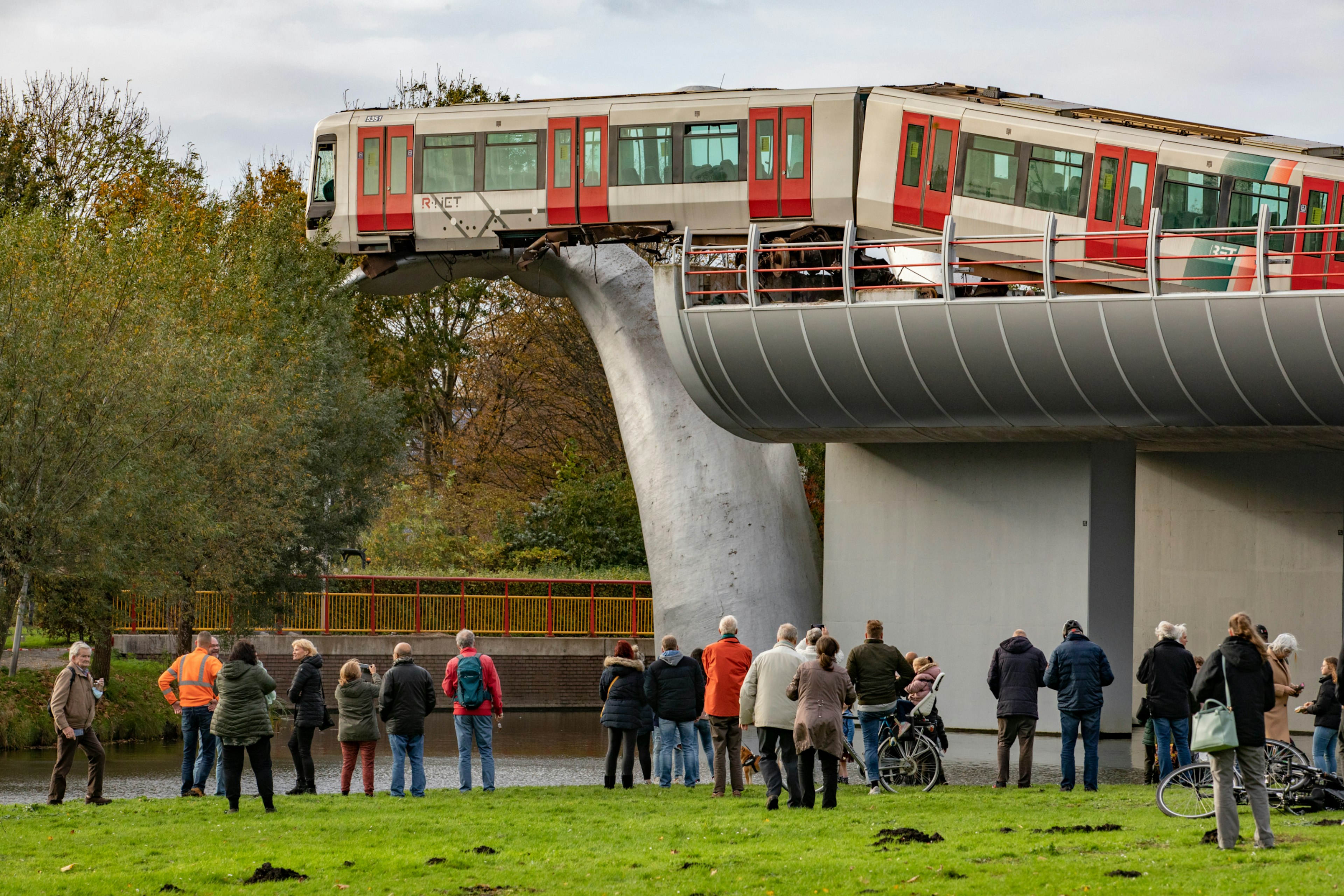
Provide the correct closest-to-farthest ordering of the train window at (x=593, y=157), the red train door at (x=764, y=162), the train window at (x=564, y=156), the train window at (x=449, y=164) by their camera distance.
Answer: the red train door at (x=764, y=162)
the train window at (x=593, y=157)
the train window at (x=564, y=156)
the train window at (x=449, y=164)

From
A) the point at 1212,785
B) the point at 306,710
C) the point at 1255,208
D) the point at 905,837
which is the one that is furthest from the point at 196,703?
the point at 1255,208

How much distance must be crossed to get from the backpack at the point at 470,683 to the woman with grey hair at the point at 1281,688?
7.28 metres

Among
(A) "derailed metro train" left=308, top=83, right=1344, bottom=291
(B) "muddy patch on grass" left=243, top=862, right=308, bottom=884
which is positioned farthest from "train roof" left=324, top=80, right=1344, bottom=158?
(B) "muddy patch on grass" left=243, top=862, right=308, bottom=884

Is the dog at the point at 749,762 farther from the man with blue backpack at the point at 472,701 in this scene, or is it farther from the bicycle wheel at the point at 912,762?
the man with blue backpack at the point at 472,701

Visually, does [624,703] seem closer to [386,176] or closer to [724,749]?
[724,749]

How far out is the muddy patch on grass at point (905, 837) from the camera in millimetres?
11039

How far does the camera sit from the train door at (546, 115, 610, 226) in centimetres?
2561

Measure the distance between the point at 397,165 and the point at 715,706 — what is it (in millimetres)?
15386

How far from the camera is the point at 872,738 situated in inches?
573

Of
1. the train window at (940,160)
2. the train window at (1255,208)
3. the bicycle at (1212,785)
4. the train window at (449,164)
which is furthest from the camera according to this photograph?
the train window at (449,164)

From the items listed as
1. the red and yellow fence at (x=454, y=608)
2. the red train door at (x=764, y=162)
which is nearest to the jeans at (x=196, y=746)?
the red train door at (x=764, y=162)

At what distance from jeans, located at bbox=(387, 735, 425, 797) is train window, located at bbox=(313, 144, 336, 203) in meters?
15.2

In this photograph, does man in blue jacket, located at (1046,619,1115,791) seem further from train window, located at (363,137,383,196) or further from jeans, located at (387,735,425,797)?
train window, located at (363,137,383,196)

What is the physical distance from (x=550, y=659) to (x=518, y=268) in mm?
10377
